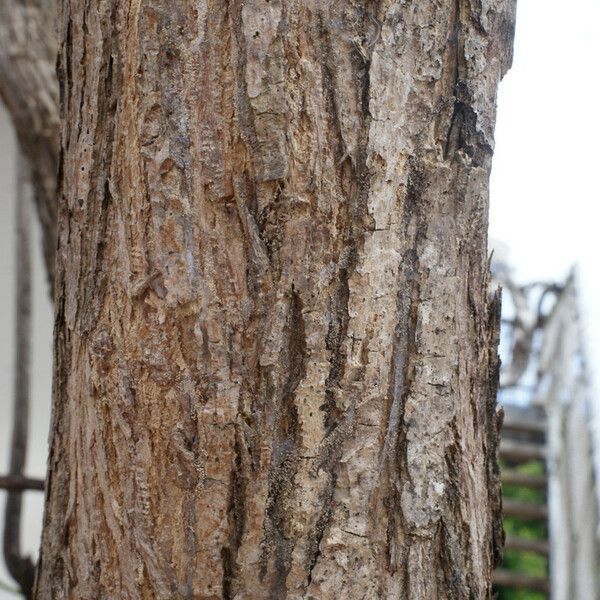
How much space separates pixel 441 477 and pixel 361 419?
10 centimetres

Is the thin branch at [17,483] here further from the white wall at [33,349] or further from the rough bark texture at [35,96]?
the white wall at [33,349]

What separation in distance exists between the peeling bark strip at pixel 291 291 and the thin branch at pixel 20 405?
0.98 meters

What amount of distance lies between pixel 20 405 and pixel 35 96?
26.6 inches

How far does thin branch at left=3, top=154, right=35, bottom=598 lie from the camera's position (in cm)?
169

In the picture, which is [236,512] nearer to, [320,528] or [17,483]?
[320,528]

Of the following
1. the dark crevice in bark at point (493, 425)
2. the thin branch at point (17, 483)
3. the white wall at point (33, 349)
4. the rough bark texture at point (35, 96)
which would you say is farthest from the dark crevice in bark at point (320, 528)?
the white wall at point (33, 349)

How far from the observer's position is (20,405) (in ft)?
6.12

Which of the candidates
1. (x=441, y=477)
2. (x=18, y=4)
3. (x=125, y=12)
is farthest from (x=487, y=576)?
(x=18, y=4)

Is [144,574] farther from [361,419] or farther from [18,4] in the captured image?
[18,4]

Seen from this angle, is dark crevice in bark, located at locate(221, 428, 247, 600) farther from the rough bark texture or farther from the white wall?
the white wall

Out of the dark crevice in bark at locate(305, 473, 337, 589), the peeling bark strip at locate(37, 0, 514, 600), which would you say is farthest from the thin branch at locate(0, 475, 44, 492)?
the dark crevice in bark at locate(305, 473, 337, 589)

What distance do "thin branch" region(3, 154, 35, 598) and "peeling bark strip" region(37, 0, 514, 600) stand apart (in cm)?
98

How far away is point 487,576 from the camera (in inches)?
34.5

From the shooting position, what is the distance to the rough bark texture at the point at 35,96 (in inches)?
69.6
